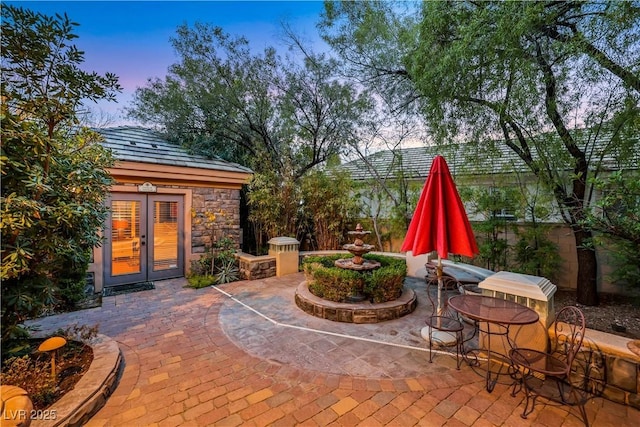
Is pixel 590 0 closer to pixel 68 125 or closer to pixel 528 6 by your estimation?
pixel 528 6

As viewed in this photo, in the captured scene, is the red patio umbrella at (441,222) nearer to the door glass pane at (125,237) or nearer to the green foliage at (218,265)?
the green foliage at (218,265)

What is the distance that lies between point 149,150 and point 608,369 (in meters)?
9.13

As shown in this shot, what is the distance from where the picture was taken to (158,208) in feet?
22.2

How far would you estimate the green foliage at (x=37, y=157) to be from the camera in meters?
2.44

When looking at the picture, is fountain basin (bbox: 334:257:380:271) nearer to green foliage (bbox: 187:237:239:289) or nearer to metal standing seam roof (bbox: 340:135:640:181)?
green foliage (bbox: 187:237:239:289)

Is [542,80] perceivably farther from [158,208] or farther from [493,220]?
[158,208]

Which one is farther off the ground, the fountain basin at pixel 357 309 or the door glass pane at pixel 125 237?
the door glass pane at pixel 125 237

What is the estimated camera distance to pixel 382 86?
25.1 feet

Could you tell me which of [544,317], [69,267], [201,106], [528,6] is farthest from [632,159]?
[201,106]

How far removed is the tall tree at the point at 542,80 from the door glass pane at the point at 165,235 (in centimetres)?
668

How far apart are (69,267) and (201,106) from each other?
6.16m

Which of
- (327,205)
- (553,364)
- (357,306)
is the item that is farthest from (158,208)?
(553,364)

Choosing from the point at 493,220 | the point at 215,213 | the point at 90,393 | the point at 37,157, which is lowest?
the point at 90,393

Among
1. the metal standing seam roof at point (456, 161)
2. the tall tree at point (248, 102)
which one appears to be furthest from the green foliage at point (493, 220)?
the tall tree at point (248, 102)
